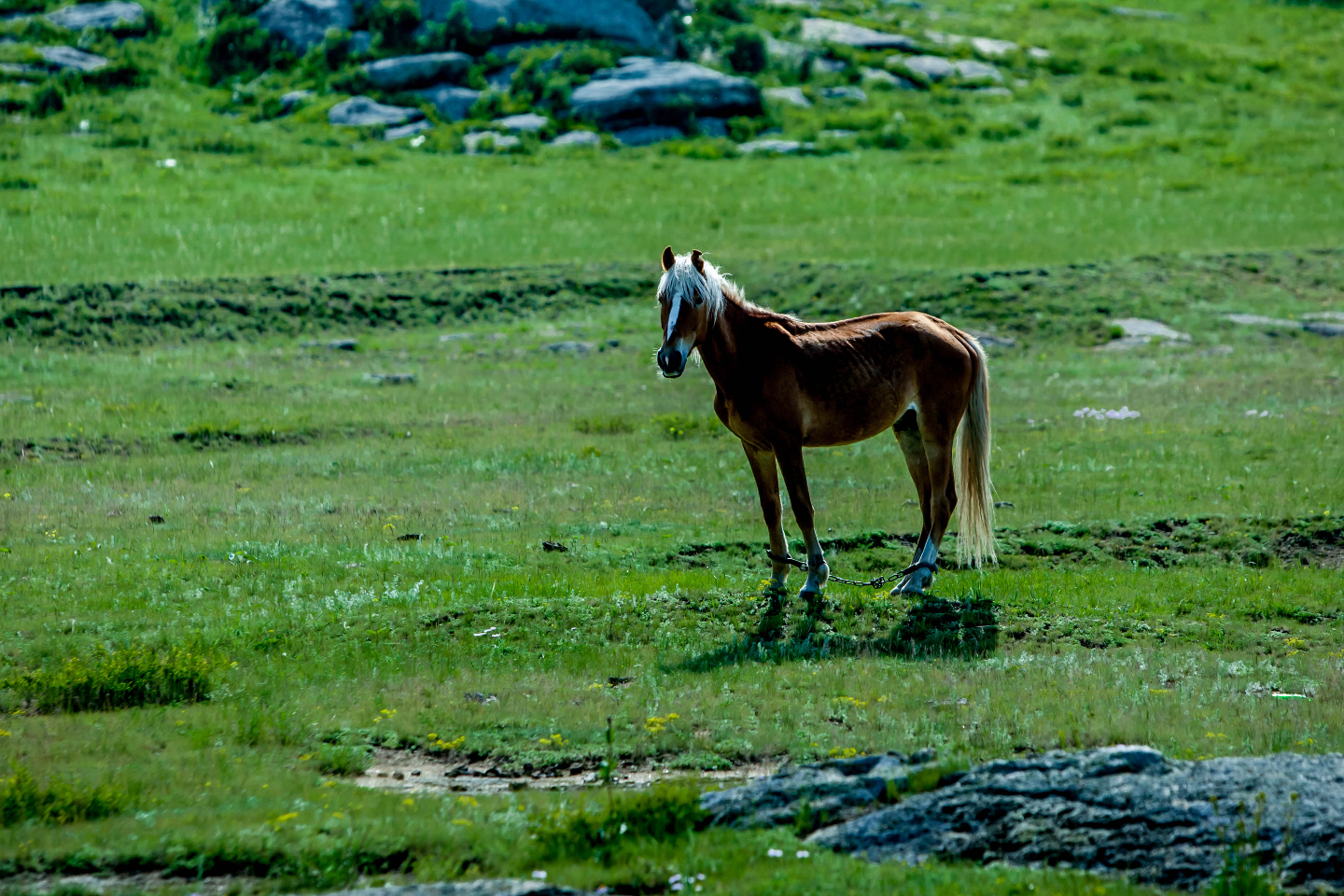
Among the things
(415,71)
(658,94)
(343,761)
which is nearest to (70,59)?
(415,71)

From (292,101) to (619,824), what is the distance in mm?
43994

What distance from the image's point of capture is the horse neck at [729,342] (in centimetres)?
1145

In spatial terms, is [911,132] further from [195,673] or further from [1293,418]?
[195,673]

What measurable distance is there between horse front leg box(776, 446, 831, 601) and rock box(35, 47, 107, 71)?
4204 cm

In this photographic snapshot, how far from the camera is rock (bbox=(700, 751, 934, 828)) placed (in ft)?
22.2

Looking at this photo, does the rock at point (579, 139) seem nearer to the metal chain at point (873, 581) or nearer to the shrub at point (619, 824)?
the metal chain at point (873, 581)

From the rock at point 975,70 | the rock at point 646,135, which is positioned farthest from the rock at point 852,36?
the rock at point 646,135

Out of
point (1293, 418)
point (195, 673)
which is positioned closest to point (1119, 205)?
point (1293, 418)

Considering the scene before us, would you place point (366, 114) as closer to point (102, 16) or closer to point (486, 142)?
point (486, 142)

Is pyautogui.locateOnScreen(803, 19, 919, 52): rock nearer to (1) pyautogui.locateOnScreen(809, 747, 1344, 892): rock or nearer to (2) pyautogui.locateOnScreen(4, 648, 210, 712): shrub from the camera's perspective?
(2) pyautogui.locateOnScreen(4, 648, 210, 712): shrub

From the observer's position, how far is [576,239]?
110 feet

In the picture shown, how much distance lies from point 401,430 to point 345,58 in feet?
110

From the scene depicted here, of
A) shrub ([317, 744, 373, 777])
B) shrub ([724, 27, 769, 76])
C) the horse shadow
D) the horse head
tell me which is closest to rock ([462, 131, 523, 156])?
shrub ([724, 27, 769, 76])

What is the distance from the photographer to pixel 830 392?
39.1 ft
